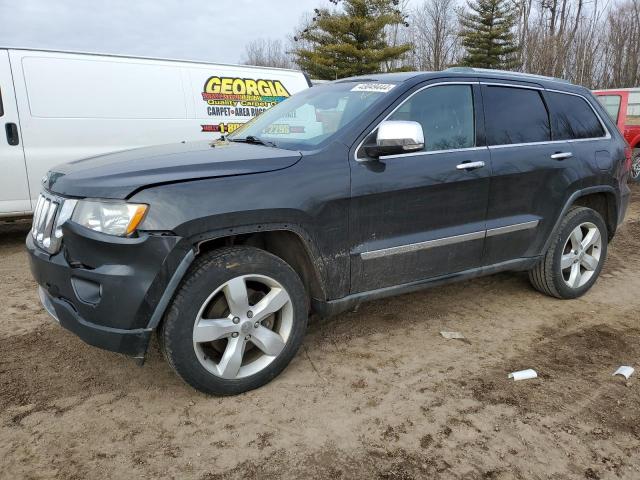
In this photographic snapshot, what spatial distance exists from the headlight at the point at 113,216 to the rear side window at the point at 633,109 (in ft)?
38.5

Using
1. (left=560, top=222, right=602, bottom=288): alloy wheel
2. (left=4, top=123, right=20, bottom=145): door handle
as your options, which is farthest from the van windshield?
(left=4, top=123, right=20, bottom=145): door handle

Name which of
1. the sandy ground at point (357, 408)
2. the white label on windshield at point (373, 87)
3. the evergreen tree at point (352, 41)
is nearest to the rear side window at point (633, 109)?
the sandy ground at point (357, 408)

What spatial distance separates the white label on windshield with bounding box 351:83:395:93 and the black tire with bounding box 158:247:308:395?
4.42ft

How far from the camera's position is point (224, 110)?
721 centimetres

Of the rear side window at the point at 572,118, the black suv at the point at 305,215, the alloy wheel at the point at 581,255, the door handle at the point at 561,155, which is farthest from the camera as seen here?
the alloy wheel at the point at 581,255

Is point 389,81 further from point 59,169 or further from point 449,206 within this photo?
point 59,169

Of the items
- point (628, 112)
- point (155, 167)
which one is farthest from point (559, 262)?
point (628, 112)

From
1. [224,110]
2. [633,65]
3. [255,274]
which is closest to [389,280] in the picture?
[255,274]

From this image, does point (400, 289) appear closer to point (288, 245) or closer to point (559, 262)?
point (288, 245)

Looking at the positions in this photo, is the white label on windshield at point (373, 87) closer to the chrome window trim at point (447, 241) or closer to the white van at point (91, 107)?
the chrome window trim at point (447, 241)

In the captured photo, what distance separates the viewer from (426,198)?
127 inches

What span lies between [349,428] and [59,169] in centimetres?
220

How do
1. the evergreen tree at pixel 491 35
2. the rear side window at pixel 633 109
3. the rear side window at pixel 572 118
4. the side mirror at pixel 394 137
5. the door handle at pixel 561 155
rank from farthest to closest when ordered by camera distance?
the evergreen tree at pixel 491 35, the rear side window at pixel 633 109, the rear side window at pixel 572 118, the door handle at pixel 561 155, the side mirror at pixel 394 137

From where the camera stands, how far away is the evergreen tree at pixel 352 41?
27.8m
